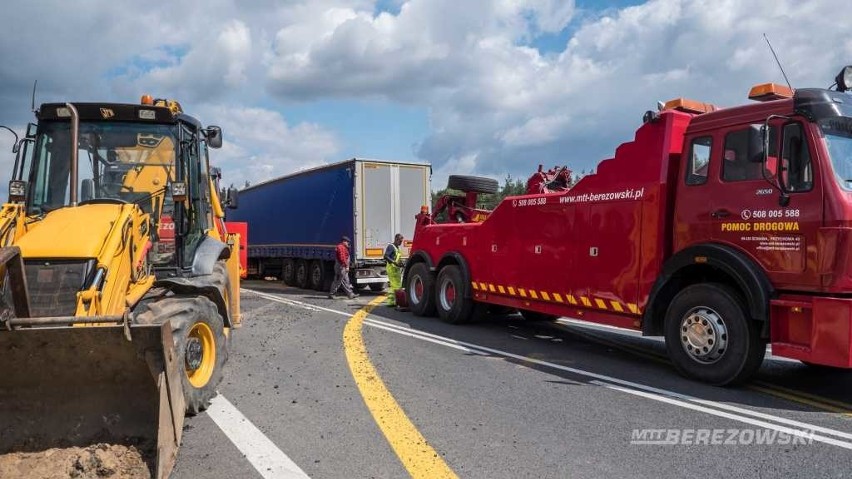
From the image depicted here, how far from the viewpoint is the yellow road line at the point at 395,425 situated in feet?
13.9

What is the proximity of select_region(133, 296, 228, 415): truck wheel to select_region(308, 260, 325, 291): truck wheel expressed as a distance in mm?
12683

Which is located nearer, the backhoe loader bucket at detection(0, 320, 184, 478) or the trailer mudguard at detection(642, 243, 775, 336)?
the backhoe loader bucket at detection(0, 320, 184, 478)

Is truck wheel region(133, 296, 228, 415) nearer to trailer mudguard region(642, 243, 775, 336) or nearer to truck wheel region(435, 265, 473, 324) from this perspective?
trailer mudguard region(642, 243, 775, 336)

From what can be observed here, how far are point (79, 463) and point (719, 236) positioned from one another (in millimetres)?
6107

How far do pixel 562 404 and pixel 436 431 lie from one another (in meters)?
1.40

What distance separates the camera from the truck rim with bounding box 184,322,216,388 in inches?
207

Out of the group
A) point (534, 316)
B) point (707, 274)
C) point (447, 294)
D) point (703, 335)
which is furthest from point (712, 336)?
point (447, 294)

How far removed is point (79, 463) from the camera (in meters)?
3.94

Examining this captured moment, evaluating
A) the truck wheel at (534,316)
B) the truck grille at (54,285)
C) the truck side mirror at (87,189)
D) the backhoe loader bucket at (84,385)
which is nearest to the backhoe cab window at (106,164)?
the truck side mirror at (87,189)

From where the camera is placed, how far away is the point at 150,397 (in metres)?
4.32

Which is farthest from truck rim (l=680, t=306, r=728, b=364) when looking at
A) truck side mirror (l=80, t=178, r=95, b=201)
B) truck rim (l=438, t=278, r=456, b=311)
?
truck side mirror (l=80, t=178, r=95, b=201)

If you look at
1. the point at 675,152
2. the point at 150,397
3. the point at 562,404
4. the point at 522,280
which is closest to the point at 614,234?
the point at 675,152

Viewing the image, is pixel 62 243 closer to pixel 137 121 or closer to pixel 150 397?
pixel 150 397

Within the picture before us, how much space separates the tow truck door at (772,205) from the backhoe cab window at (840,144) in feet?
0.64
